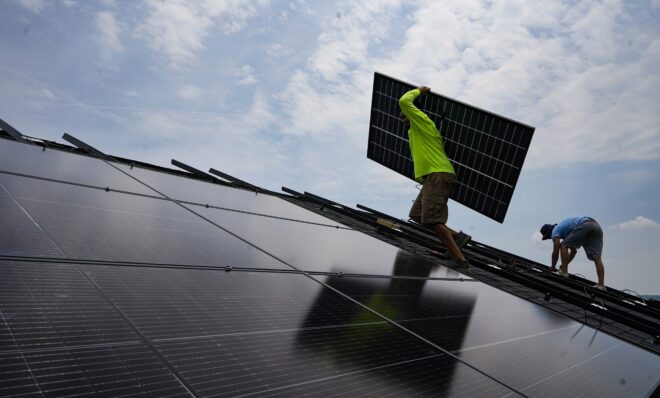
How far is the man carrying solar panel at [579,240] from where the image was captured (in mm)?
9422

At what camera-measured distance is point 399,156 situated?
10.7 meters

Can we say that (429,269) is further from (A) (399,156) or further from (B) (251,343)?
(A) (399,156)

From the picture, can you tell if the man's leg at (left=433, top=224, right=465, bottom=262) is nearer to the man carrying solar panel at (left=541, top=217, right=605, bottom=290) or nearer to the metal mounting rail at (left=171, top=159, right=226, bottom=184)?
the man carrying solar panel at (left=541, top=217, right=605, bottom=290)

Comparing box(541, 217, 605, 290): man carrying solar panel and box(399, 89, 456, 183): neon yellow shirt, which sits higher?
box(399, 89, 456, 183): neon yellow shirt

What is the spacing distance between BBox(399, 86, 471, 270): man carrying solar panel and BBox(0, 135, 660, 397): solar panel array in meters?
1.77

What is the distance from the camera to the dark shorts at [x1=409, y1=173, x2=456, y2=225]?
6.46 m

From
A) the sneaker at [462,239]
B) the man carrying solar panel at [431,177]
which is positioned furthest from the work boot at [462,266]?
the sneaker at [462,239]

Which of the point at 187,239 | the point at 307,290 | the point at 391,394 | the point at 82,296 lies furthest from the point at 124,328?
the point at 187,239

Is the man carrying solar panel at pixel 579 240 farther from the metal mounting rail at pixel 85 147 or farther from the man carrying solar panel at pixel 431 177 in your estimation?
the metal mounting rail at pixel 85 147

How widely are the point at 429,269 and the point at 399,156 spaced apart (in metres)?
5.51

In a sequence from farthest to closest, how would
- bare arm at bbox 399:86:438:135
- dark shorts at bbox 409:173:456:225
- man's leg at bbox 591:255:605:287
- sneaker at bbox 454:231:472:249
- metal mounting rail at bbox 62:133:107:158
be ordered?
1. man's leg at bbox 591:255:605:287
2. metal mounting rail at bbox 62:133:107:158
3. sneaker at bbox 454:231:472:249
4. bare arm at bbox 399:86:438:135
5. dark shorts at bbox 409:173:456:225

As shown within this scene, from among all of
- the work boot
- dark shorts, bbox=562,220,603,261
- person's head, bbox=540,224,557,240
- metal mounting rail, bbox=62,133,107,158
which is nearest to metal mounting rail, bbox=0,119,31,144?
metal mounting rail, bbox=62,133,107,158

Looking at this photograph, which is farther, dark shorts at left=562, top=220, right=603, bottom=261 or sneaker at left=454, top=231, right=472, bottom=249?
dark shorts at left=562, top=220, right=603, bottom=261

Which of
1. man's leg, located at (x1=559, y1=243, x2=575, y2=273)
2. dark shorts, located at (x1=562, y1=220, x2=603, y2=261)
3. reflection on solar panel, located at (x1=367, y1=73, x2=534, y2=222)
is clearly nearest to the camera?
reflection on solar panel, located at (x1=367, y1=73, x2=534, y2=222)
